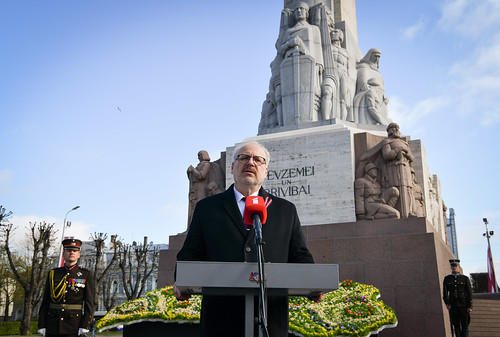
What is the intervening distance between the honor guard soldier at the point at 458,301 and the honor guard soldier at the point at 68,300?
5.52 meters

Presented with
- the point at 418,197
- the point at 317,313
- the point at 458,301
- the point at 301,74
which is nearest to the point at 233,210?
the point at 317,313

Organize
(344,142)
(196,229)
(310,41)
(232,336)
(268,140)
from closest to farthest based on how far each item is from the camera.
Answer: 1. (232,336)
2. (196,229)
3. (344,142)
4. (268,140)
5. (310,41)

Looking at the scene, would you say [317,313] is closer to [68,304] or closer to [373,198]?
[68,304]

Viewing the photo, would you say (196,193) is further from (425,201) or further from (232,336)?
(232,336)

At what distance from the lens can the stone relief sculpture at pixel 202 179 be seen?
12.3m

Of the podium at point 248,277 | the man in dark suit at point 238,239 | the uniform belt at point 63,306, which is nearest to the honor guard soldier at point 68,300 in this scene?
the uniform belt at point 63,306

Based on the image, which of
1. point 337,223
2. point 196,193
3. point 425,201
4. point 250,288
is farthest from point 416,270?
point 250,288

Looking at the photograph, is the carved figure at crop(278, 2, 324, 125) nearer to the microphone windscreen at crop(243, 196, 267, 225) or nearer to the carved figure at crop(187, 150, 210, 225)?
the carved figure at crop(187, 150, 210, 225)

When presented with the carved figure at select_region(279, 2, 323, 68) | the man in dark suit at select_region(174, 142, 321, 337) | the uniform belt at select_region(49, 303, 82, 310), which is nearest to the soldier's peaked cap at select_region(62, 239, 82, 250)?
the uniform belt at select_region(49, 303, 82, 310)

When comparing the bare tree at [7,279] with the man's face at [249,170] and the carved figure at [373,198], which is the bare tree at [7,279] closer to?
the carved figure at [373,198]

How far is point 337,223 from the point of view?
10.2 m

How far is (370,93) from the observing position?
13508mm

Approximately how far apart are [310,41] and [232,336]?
36.4 ft

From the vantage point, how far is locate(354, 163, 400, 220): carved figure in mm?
9938
